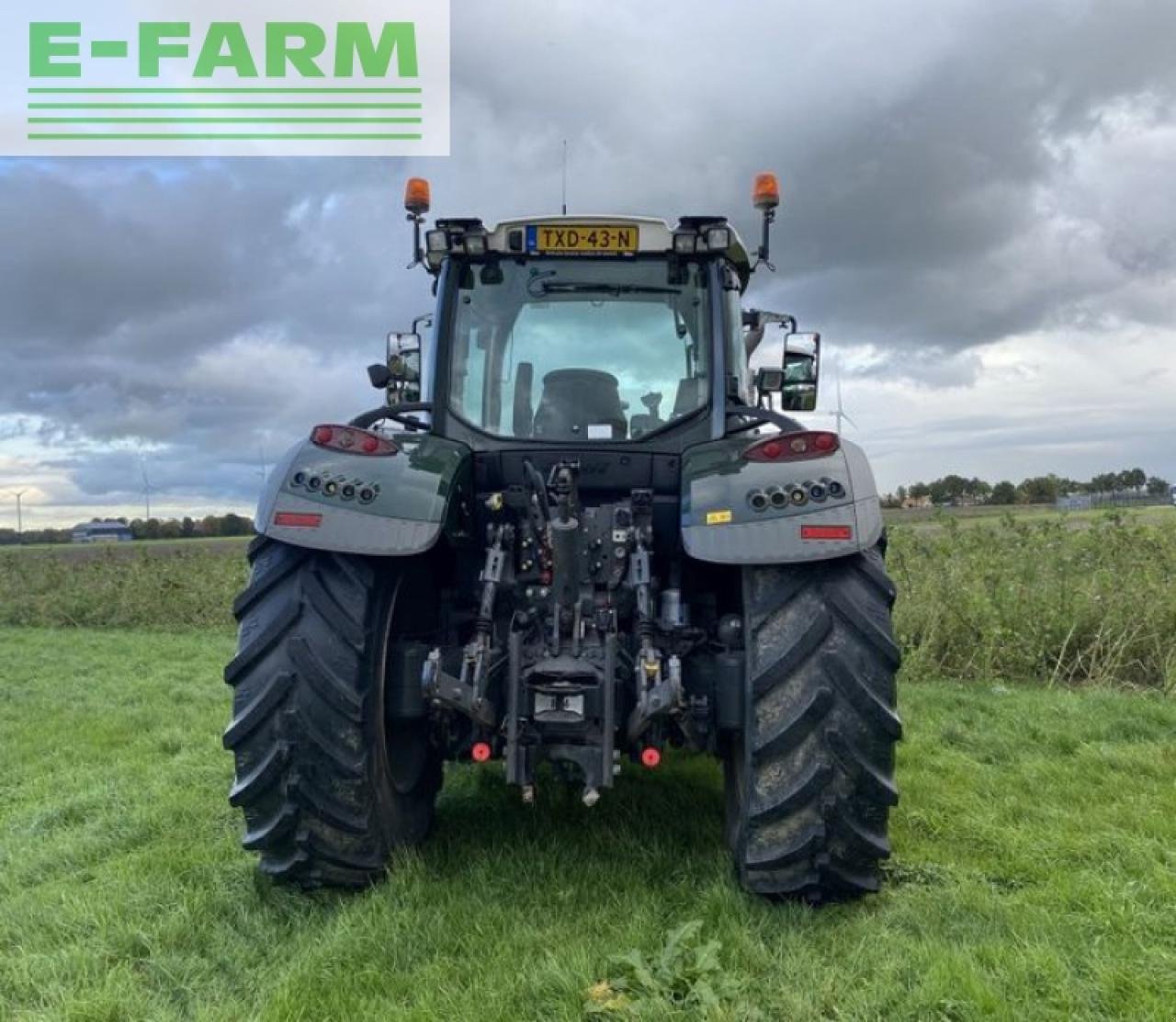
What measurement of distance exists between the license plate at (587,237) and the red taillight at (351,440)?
3.67 ft

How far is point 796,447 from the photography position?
10.3 ft

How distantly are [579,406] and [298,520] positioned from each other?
125 centimetres

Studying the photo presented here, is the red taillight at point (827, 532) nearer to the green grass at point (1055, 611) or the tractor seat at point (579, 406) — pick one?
the tractor seat at point (579, 406)

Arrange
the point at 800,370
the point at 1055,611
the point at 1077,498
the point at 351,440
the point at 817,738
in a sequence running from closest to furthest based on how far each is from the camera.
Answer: the point at 817,738 < the point at 351,440 < the point at 800,370 < the point at 1055,611 < the point at 1077,498

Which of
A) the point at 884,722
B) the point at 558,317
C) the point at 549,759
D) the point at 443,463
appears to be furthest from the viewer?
the point at 558,317

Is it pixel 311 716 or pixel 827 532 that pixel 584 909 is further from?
pixel 827 532

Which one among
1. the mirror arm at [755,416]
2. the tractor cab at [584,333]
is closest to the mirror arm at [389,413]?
the tractor cab at [584,333]

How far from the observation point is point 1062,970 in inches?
99.3

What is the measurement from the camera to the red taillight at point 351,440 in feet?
10.8

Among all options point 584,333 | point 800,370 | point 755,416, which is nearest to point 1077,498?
point 800,370

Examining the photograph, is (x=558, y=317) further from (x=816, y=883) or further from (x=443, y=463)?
(x=816, y=883)

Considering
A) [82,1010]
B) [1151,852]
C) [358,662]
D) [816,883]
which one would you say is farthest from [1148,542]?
[82,1010]

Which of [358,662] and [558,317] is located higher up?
[558,317]

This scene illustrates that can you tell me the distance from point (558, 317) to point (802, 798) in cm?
214
